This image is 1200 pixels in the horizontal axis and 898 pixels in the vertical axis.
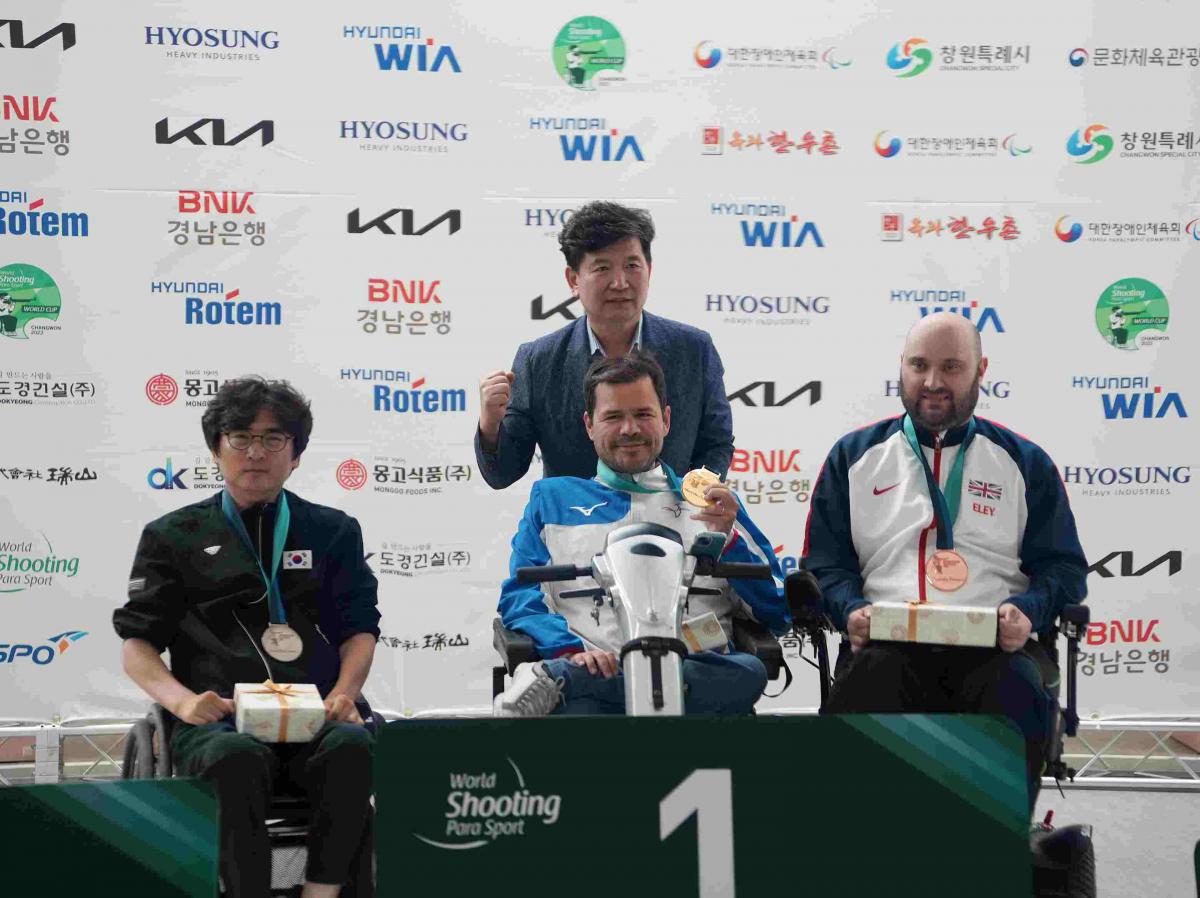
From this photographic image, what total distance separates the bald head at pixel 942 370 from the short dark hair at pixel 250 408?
147 centimetres

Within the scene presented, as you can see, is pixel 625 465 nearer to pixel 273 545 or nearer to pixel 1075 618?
pixel 273 545

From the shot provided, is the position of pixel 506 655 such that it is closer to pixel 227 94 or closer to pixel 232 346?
pixel 232 346

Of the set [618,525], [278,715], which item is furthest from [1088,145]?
[278,715]

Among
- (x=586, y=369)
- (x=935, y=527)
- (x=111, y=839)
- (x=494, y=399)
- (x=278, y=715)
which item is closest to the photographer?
(x=111, y=839)

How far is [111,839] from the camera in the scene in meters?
1.91

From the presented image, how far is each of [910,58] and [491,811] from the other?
389cm

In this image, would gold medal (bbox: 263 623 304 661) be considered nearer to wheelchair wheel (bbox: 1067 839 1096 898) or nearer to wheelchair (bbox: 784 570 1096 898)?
wheelchair (bbox: 784 570 1096 898)

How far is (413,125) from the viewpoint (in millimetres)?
5055

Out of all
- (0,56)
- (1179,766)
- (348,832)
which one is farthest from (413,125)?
(1179,766)

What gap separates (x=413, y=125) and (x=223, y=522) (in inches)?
79.1

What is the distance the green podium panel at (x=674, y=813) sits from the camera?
75.8 inches

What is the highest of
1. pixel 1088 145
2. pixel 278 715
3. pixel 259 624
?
pixel 1088 145

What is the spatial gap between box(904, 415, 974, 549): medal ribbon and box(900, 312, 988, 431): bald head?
0.19 ft

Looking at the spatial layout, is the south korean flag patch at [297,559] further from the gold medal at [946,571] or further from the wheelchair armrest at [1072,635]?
the wheelchair armrest at [1072,635]
